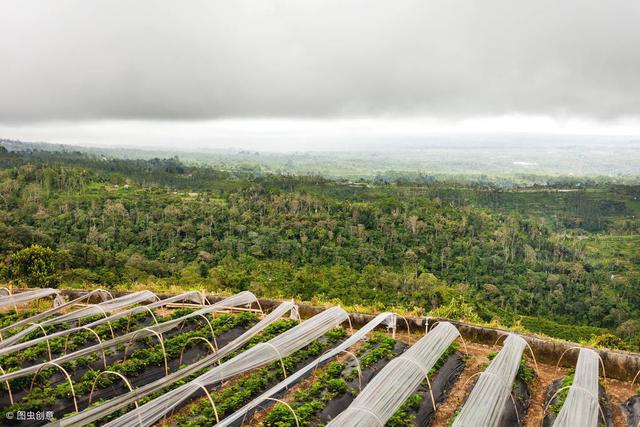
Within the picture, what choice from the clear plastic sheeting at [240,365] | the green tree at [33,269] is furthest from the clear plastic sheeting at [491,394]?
the green tree at [33,269]

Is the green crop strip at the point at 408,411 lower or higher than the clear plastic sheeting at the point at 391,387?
lower

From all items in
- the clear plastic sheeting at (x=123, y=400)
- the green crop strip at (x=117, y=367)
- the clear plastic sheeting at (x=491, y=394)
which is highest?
the clear plastic sheeting at (x=123, y=400)

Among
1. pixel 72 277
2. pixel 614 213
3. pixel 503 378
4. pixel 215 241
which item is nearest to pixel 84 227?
pixel 215 241

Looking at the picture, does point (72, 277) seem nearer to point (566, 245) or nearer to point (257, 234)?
point (257, 234)

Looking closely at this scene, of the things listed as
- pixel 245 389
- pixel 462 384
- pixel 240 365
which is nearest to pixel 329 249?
pixel 462 384

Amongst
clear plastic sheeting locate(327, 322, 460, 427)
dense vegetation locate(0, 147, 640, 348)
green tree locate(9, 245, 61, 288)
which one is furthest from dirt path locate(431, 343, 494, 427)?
green tree locate(9, 245, 61, 288)

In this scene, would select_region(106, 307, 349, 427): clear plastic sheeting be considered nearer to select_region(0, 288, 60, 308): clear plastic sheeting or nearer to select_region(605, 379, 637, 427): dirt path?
select_region(605, 379, 637, 427): dirt path

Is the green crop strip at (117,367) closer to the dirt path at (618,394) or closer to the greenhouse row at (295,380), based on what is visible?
the greenhouse row at (295,380)

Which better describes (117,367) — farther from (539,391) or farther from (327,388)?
(539,391)
